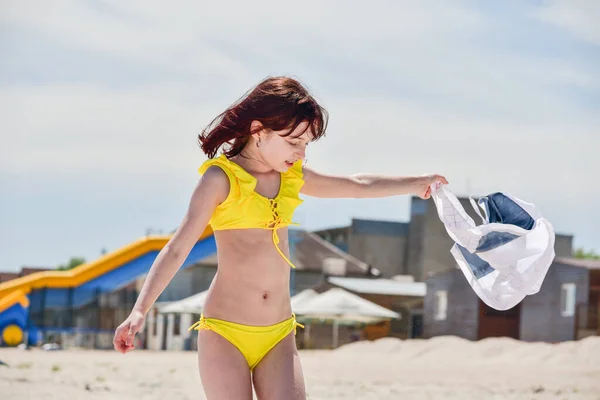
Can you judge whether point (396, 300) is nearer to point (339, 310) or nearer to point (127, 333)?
point (339, 310)

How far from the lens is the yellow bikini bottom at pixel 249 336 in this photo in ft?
11.7

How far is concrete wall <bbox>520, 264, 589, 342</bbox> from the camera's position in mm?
25891

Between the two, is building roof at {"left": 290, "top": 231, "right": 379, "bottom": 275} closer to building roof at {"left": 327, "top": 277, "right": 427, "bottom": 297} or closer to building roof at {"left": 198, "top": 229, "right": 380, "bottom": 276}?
building roof at {"left": 198, "top": 229, "right": 380, "bottom": 276}

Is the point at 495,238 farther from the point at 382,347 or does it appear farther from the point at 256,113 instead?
the point at 382,347

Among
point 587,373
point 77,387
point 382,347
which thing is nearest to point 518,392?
point 587,373

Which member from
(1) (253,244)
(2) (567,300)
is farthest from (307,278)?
(1) (253,244)

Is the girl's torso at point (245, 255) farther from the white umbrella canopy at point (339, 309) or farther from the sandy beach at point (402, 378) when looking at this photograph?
the white umbrella canopy at point (339, 309)

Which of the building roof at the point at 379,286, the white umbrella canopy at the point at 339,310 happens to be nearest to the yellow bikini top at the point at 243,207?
the white umbrella canopy at the point at 339,310

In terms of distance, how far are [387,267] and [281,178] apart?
4283cm

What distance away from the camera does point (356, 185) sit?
4.04 metres

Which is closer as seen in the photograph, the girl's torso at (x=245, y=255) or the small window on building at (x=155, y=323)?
the girl's torso at (x=245, y=255)

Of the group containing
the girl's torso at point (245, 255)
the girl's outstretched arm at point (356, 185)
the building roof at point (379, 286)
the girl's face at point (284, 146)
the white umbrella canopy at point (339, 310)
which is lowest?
the white umbrella canopy at point (339, 310)

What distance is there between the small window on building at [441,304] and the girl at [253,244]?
95.3 feet

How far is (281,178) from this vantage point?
151 inches
